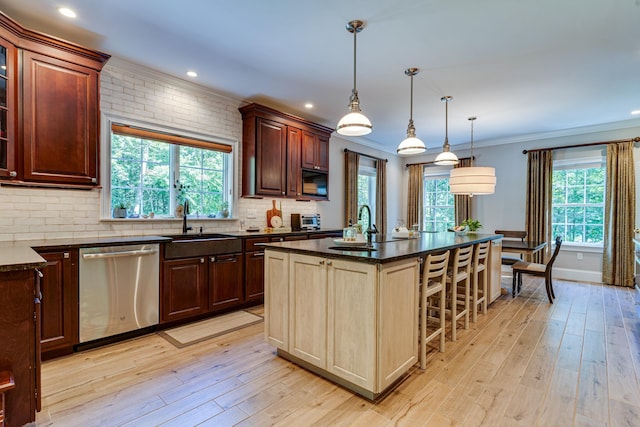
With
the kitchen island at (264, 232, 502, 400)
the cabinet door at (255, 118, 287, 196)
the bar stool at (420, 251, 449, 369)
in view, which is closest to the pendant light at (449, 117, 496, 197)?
the bar stool at (420, 251, 449, 369)

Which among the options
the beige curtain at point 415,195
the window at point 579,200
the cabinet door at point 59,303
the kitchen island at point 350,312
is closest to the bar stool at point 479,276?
the kitchen island at point 350,312

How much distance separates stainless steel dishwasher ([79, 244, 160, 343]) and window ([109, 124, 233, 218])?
819mm

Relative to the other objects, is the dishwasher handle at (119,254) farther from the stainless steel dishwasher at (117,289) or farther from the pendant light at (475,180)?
the pendant light at (475,180)

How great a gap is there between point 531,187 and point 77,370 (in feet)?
23.3

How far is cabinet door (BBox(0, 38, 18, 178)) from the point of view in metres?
2.40

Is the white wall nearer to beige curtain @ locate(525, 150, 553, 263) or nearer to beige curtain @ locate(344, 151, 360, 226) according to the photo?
beige curtain @ locate(344, 151, 360, 226)

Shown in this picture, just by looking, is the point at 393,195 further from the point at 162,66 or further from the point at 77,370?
the point at 77,370

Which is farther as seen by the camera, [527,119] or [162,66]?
[527,119]

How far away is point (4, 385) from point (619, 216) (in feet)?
24.4

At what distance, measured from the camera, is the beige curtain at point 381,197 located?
6.91 metres

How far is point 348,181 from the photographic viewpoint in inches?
243

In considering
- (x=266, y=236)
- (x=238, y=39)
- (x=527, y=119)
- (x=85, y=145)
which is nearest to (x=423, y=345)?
(x=266, y=236)

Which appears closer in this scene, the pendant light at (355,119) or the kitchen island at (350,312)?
the kitchen island at (350,312)

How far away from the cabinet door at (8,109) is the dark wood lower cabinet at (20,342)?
141cm
